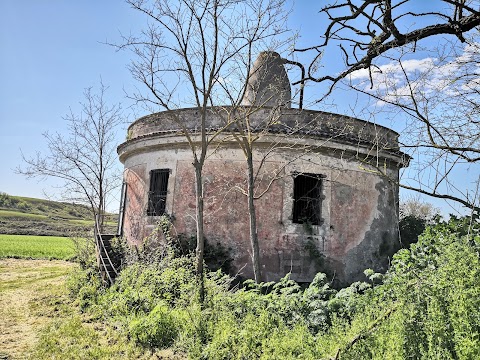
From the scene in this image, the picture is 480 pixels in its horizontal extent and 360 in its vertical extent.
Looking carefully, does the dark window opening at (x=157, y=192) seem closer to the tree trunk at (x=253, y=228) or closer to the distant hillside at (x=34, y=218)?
the tree trunk at (x=253, y=228)

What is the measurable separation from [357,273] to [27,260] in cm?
1908

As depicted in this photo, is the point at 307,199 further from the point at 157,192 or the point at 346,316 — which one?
the point at 346,316

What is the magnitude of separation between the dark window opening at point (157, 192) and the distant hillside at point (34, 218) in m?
6.97

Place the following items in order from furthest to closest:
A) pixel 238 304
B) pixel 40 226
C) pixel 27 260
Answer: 1. pixel 40 226
2. pixel 27 260
3. pixel 238 304

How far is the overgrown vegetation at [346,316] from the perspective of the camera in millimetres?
3986

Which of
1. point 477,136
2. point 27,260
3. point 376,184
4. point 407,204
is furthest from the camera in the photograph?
point 27,260

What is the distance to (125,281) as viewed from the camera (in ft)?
30.1

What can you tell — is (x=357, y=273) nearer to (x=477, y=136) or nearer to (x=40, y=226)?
(x=477, y=136)

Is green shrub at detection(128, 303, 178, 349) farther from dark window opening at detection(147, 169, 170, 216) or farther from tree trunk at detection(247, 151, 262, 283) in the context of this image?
dark window opening at detection(147, 169, 170, 216)

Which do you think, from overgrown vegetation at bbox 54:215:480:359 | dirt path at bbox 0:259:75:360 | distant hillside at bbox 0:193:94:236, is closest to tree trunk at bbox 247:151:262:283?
overgrown vegetation at bbox 54:215:480:359

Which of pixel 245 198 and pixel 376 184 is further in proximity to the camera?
pixel 376 184

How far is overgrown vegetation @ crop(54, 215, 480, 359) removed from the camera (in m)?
3.99

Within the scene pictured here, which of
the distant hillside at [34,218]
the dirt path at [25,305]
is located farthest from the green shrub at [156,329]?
the distant hillside at [34,218]

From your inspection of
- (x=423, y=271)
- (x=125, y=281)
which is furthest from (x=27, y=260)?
(x=423, y=271)
